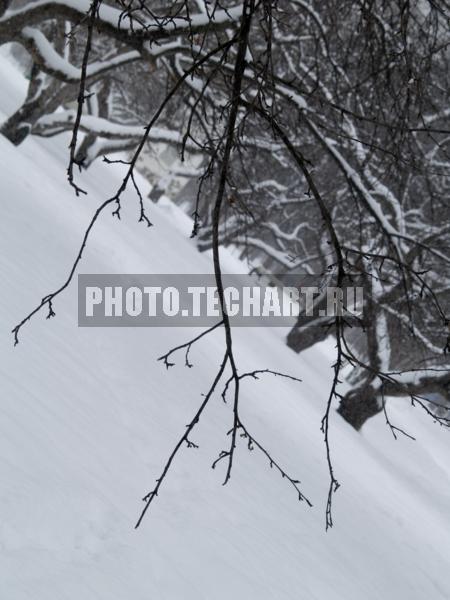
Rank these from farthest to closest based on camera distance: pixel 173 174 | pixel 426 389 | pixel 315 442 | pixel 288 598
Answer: pixel 173 174
pixel 426 389
pixel 315 442
pixel 288 598

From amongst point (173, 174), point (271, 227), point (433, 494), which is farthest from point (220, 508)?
point (173, 174)

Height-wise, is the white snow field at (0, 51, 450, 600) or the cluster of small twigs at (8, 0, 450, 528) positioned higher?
the cluster of small twigs at (8, 0, 450, 528)

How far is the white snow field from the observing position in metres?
2.23

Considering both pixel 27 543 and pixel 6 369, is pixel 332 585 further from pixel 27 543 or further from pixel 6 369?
pixel 6 369

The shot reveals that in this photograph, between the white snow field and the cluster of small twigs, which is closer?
the cluster of small twigs

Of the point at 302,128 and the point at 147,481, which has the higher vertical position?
the point at 302,128

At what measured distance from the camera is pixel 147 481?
9.21ft

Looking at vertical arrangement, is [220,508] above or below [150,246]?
below

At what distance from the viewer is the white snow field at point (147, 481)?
223 centimetres

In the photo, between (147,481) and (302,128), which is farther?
(302,128)

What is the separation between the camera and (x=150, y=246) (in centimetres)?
840

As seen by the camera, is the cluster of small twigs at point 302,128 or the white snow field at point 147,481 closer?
the cluster of small twigs at point 302,128

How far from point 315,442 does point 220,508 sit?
2433mm

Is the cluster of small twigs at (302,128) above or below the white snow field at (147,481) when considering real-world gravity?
above
